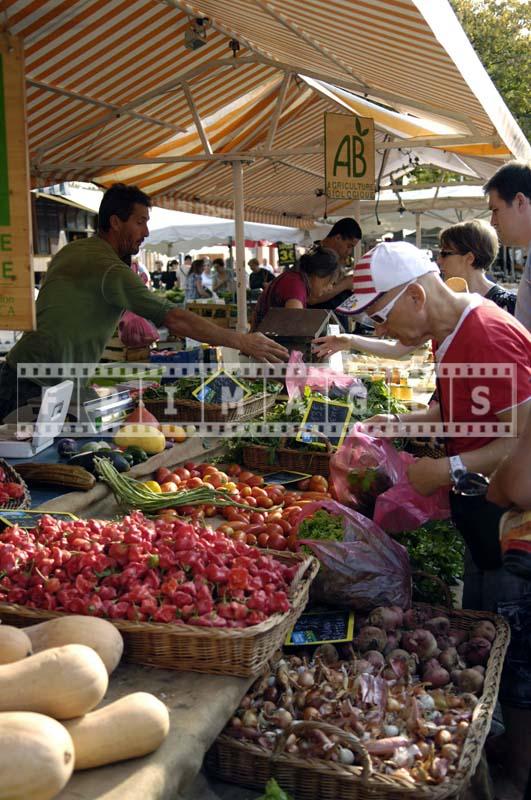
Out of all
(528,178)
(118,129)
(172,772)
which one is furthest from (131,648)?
(118,129)

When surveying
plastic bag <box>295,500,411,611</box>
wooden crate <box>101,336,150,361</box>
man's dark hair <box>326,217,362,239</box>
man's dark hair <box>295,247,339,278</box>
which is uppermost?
man's dark hair <box>326,217,362,239</box>

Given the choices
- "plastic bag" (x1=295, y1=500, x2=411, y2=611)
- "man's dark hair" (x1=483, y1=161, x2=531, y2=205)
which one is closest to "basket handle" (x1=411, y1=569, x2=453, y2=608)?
"plastic bag" (x1=295, y1=500, x2=411, y2=611)

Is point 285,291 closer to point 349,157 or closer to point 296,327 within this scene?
point 296,327

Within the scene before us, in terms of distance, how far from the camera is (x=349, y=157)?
754 cm

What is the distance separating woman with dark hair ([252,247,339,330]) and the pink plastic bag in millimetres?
2861

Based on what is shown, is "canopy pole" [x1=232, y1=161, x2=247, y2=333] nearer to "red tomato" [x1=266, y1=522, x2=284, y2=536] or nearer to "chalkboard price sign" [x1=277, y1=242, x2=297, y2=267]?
"red tomato" [x1=266, y1=522, x2=284, y2=536]

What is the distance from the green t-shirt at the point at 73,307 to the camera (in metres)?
4.46

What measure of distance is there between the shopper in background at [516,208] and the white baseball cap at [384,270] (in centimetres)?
121

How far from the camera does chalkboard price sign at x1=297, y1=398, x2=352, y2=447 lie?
14.9 ft

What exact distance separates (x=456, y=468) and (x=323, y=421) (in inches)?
73.8

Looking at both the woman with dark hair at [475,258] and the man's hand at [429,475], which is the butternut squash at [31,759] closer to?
the man's hand at [429,475]

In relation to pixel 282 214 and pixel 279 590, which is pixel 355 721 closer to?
pixel 279 590

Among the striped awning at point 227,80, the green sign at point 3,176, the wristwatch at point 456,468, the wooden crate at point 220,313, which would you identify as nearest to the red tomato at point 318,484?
the wristwatch at point 456,468

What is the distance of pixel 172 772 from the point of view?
1.80 m
